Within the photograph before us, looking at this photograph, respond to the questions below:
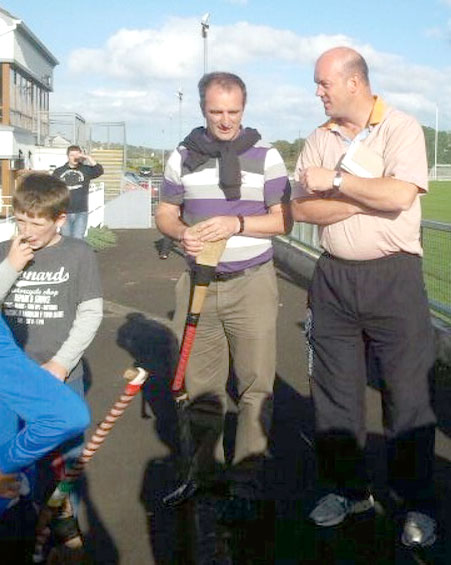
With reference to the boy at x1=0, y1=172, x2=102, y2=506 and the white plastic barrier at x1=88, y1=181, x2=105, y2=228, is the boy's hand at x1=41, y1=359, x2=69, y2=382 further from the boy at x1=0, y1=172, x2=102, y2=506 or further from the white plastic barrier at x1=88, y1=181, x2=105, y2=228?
the white plastic barrier at x1=88, y1=181, x2=105, y2=228

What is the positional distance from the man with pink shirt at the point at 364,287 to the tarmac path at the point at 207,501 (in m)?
0.17

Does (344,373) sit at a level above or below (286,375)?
above

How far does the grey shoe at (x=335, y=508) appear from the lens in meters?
4.45

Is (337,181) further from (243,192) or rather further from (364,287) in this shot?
(243,192)

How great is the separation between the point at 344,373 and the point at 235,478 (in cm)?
81

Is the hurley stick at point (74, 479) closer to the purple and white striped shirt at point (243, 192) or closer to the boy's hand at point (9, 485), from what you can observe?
the boy's hand at point (9, 485)

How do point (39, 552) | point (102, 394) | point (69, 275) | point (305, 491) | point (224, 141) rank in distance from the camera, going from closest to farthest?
point (39, 552) < point (69, 275) < point (224, 141) < point (305, 491) < point (102, 394)

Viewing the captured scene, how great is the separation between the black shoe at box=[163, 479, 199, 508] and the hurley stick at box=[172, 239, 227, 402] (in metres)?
0.62

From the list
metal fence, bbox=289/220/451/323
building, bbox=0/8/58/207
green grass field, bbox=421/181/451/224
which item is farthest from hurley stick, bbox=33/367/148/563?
building, bbox=0/8/58/207

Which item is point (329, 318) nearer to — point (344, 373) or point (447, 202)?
point (344, 373)

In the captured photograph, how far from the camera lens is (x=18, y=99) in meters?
36.7

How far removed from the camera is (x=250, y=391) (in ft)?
15.4

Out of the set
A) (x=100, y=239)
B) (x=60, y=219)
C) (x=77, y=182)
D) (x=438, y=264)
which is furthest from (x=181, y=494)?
(x=100, y=239)

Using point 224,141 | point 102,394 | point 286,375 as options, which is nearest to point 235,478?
point 224,141
